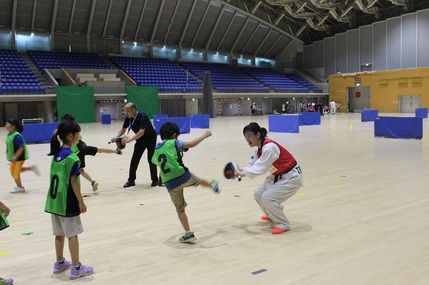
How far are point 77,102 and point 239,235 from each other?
29448 mm

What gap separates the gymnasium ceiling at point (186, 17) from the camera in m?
36.7

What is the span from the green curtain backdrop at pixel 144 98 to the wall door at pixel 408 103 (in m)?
23.9

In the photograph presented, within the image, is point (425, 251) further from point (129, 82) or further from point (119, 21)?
point (119, 21)

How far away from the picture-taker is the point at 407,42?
41.8 metres

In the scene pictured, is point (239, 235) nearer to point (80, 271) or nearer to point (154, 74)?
point (80, 271)

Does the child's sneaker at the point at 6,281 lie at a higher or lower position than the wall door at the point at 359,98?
lower

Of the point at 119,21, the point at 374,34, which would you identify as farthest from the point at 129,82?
the point at 374,34

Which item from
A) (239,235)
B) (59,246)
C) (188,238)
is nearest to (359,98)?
(239,235)

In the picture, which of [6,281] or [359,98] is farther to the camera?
[359,98]

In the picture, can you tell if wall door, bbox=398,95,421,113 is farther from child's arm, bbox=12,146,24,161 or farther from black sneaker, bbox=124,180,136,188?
child's arm, bbox=12,146,24,161

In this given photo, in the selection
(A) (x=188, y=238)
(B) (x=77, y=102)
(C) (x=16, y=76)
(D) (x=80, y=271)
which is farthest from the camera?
(B) (x=77, y=102)

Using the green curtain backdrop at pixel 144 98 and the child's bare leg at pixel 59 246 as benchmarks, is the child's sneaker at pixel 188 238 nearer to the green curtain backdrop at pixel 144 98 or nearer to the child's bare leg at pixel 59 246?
the child's bare leg at pixel 59 246

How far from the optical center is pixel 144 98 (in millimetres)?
35281

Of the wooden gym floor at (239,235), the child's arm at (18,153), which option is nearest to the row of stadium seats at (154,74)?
the child's arm at (18,153)
